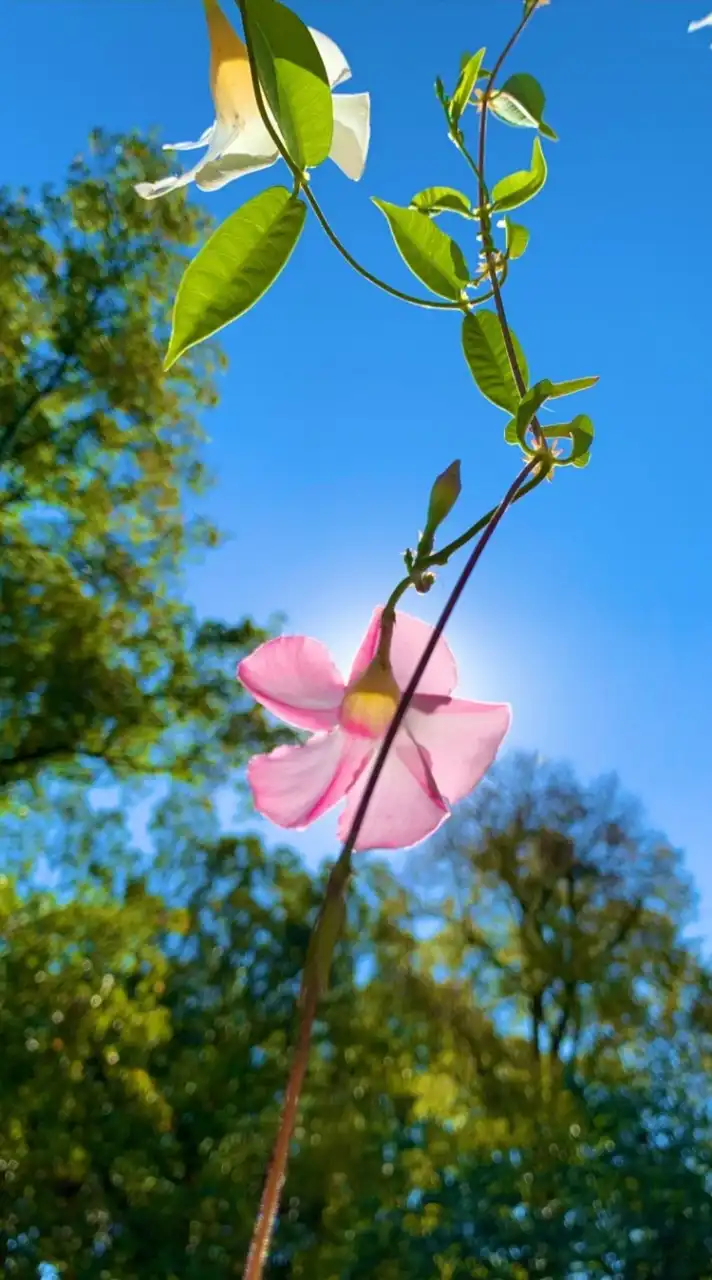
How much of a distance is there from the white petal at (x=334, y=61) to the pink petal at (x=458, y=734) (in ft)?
0.45

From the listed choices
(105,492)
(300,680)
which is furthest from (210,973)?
(300,680)

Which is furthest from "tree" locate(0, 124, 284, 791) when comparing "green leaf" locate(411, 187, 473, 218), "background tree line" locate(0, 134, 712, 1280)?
"green leaf" locate(411, 187, 473, 218)

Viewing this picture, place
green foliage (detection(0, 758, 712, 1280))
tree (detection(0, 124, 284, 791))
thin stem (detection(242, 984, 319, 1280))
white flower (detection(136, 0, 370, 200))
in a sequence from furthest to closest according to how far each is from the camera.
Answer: tree (detection(0, 124, 284, 791)), green foliage (detection(0, 758, 712, 1280)), white flower (detection(136, 0, 370, 200)), thin stem (detection(242, 984, 319, 1280))

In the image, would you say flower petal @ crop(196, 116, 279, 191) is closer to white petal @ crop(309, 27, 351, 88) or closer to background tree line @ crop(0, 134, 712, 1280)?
white petal @ crop(309, 27, 351, 88)

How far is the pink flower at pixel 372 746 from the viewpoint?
24 cm

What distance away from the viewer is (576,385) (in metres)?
0.24

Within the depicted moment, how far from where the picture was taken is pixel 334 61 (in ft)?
0.80

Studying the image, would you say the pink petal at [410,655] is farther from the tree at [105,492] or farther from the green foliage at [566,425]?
the tree at [105,492]

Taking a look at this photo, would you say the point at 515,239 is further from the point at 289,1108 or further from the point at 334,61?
the point at 289,1108

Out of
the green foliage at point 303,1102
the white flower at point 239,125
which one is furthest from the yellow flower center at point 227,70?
the green foliage at point 303,1102

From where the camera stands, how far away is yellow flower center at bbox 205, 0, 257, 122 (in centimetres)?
25

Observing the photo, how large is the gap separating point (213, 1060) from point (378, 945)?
149 cm

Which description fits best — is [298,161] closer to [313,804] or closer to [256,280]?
[256,280]

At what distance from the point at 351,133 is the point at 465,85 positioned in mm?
65
